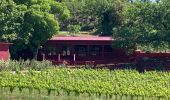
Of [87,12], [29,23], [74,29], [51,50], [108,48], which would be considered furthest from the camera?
[87,12]

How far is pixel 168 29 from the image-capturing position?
48.8 m

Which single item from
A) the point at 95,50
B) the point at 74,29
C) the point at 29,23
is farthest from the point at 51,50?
the point at 74,29

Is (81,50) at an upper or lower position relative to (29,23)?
lower

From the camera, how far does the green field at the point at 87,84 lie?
3353 centimetres

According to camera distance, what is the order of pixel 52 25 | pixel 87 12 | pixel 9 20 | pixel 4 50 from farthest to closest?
pixel 87 12 → pixel 52 25 → pixel 9 20 → pixel 4 50

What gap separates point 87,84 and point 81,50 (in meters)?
18.2

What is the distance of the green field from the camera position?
33.5m

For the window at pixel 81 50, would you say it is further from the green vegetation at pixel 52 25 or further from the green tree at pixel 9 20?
the green tree at pixel 9 20

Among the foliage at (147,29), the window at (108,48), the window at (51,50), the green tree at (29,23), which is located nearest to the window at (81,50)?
the window at (51,50)

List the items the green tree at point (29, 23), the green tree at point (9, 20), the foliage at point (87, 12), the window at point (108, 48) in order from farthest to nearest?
the foliage at point (87, 12) → the window at point (108, 48) → the green tree at point (29, 23) → the green tree at point (9, 20)

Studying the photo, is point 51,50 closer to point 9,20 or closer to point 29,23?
point 29,23

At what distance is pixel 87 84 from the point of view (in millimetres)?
35188

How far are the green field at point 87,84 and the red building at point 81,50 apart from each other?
11405 mm

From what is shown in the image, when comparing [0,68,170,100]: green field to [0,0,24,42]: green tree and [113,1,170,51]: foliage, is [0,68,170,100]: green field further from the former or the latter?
[113,1,170,51]: foliage
